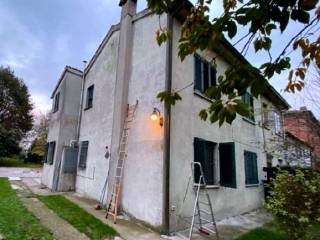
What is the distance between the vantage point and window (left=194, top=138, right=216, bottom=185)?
827 centimetres

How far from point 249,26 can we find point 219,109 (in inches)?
37.8

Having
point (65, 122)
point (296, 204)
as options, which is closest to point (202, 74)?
point (296, 204)

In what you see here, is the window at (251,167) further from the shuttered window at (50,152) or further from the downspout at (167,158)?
the shuttered window at (50,152)

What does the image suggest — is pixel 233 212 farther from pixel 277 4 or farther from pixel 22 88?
pixel 22 88

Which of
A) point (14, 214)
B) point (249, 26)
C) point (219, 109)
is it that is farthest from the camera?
point (14, 214)

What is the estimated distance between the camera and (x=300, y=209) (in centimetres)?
598

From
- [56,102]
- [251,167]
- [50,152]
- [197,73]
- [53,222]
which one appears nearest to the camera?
[53,222]

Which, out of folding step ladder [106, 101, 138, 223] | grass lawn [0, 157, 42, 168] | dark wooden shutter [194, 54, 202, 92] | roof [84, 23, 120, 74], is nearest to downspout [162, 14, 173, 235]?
dark wooden shutter [194, 54, 202, 92]

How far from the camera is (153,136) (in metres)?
7.87

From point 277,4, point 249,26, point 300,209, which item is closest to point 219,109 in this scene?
point 249,26

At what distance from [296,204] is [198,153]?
315 cm

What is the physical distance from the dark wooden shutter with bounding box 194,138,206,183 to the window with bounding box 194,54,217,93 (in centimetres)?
190

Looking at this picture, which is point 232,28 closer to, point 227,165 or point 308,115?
point 308,115

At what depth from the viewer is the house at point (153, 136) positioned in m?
7.54
